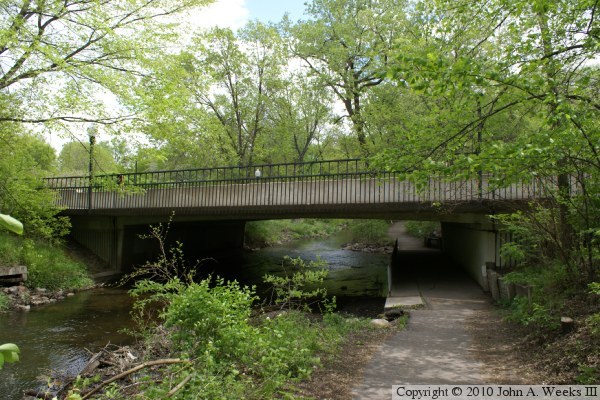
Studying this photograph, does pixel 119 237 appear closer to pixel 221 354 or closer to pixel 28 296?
pixel 28 296

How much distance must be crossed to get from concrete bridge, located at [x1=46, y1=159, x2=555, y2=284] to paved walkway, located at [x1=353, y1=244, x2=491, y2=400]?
6.64 feet

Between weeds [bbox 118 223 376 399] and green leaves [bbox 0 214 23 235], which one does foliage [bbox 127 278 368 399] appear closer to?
weeds [bbox 118 223 376 399]

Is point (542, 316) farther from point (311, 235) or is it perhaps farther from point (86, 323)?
point (311, 235)

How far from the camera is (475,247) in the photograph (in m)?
14.4

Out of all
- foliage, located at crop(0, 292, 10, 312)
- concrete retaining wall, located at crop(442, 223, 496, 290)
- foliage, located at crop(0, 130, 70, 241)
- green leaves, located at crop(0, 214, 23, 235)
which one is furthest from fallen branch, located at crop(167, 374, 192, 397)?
foliage, located at crop(0, 130, 70, 241)

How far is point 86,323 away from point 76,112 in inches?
235

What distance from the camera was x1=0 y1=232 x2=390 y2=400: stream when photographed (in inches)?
298

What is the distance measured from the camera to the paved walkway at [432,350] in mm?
5129

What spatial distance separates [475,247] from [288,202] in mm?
6434

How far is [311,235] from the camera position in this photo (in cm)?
4141

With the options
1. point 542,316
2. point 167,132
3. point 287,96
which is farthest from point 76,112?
point 287,96

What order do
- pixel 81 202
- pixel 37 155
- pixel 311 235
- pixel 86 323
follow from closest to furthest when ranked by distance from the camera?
pixel 86 323 < pixel 81 202 < pixel 37 155 < pixel 311 235

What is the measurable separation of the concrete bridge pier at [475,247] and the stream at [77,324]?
10.7ft

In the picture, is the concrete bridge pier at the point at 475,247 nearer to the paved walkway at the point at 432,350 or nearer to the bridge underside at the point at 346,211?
the bridge underside at the point at 346,211
